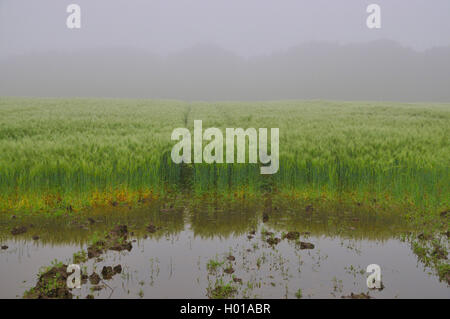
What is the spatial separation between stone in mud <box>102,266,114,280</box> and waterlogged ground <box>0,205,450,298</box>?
59mm

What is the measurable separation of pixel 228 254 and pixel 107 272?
1773 millimetres

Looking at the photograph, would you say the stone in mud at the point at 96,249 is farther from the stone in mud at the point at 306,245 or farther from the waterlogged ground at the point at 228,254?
the stone in mud at the point at 306,245

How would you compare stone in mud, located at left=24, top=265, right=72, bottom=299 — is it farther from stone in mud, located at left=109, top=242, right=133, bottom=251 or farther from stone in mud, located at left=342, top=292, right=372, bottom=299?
stone in mud, located at left=342, top=292, right=372, bottom=299

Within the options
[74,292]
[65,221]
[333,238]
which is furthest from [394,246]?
[65,221]

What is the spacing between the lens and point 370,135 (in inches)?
437

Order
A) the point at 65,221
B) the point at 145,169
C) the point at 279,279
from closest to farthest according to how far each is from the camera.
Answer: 1. the point at 279,279
2. the point at 65,221
3. the point at 145,169

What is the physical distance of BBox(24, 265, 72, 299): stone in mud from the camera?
3.68 metres

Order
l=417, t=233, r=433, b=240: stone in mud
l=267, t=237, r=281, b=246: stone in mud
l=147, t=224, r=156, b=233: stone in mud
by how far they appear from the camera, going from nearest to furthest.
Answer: l=267, t=237, r=281, b=246: stone in mud → l=417, t=233, r=433, b=240: stone in mud → l=147, t=224, r=156, b=233: stone in mud

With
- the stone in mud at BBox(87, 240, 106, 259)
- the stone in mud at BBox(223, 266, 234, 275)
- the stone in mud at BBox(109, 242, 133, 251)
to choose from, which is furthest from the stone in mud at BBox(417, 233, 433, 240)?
the stone in mud at BBox(87, 240, 106, 259)

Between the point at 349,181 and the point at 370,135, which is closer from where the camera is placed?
the point at 349,181

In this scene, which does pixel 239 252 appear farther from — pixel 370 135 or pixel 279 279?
pixel 370 135

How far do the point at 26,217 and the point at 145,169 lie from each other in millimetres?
2647

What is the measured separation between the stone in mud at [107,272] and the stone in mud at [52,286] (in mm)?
448

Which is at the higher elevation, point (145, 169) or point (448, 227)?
point (145, 169)
